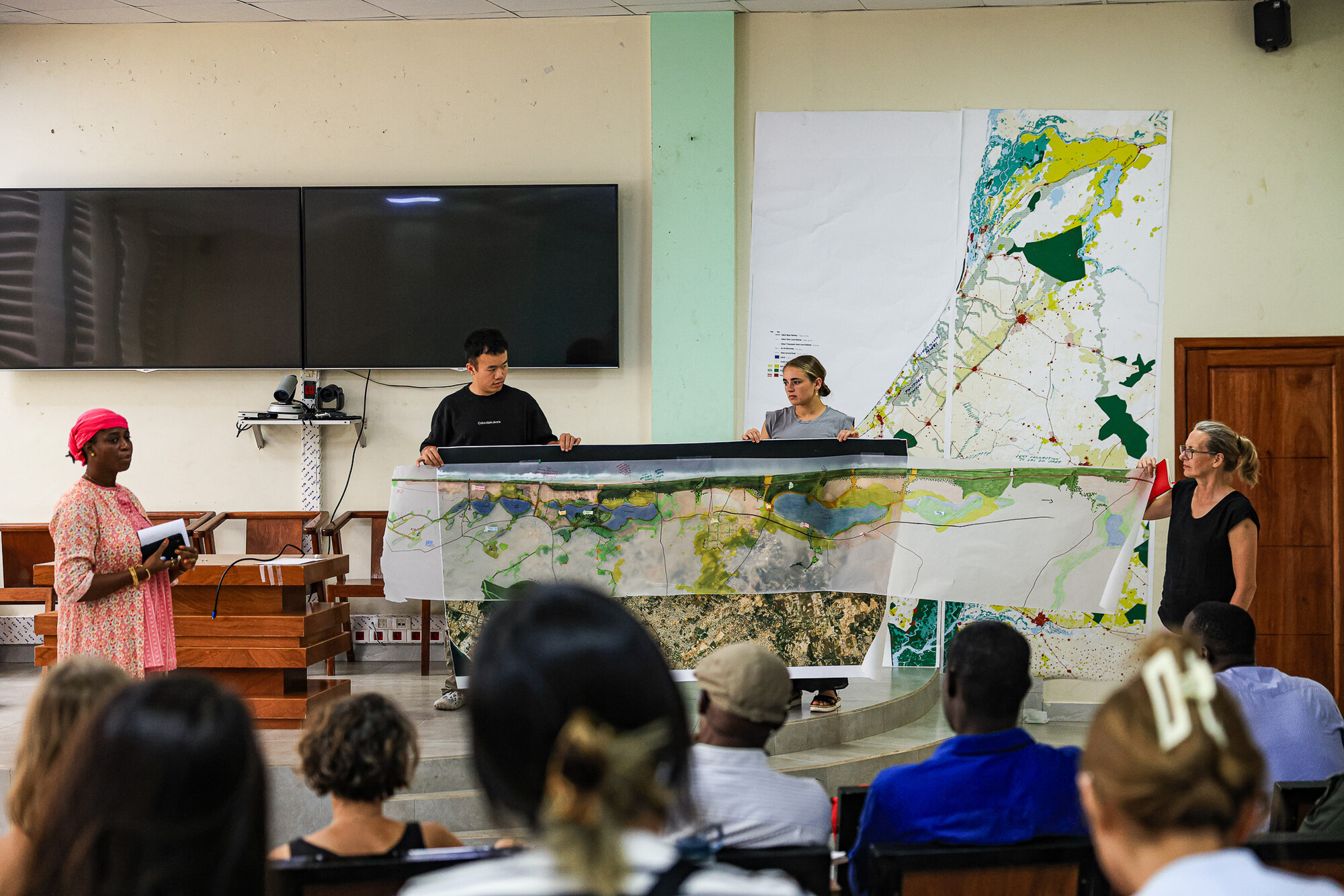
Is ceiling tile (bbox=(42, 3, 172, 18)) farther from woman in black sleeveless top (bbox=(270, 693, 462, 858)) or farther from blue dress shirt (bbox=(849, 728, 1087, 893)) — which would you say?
blue dress shirt (bbox=(849, 728, 1087, 893))

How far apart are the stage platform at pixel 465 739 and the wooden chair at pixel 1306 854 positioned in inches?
56.6

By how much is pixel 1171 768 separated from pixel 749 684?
83cm

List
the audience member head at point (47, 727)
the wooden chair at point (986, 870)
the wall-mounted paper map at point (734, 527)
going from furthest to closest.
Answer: the wall-mounted paper map at point (734, 527)
the wooden chair at point (986, 870)
the audience member head at point (47, 727)

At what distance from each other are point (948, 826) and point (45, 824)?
1.36 m

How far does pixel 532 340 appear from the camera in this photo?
18.1ft

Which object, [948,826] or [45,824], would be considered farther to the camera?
[948,826]

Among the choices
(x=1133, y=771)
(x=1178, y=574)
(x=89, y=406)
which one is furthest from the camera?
(x=89, y=406)

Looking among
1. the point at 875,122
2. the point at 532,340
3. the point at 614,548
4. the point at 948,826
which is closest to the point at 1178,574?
the point at 614,548

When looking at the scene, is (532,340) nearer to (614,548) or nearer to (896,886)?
(614,548)

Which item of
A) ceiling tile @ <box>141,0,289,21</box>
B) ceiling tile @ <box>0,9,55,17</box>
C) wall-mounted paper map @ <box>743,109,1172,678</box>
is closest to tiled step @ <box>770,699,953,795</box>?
wall-mounted paper map @ <box>743,109,1172,678</box>

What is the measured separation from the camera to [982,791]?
1759mm

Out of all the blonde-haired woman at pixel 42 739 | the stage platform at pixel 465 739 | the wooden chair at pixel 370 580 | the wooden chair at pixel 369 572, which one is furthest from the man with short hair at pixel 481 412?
the blonde-haired woman at pixel 42 739

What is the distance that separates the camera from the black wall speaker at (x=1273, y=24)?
5.13 meters

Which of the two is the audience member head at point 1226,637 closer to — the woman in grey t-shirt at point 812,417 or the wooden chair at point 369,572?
the woman in grey t-shirt at point 812,417
